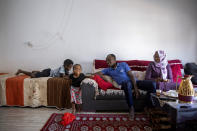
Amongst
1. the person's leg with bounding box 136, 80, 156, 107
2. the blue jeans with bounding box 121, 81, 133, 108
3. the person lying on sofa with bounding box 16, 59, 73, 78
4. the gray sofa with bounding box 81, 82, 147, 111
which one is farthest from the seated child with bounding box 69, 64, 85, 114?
the person's leg with bounding box 136, 80, 156, 107

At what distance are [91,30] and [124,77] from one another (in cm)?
141

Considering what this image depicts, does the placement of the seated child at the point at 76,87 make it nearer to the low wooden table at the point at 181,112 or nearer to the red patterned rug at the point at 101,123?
the red patterned rug at the point at 101,123

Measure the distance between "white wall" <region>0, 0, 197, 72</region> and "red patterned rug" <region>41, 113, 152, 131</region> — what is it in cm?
132

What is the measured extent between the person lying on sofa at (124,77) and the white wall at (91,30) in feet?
2.49

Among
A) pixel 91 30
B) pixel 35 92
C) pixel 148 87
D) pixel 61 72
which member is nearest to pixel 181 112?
pixel 148 87

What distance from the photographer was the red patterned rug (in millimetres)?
1499

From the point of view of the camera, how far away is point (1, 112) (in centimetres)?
195

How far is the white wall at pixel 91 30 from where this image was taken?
2738 millimetres

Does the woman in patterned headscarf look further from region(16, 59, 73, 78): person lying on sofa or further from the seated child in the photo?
region(16, 59, 73, 78): person lying on sofa

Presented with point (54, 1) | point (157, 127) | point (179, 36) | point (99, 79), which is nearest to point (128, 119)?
point (157, 127)

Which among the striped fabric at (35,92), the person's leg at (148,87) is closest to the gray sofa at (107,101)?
the person's leg at (148,87)

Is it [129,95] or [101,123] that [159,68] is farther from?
[101,123]

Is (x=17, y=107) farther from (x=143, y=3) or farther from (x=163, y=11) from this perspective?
(x=163, y=11)

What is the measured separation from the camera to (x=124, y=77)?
2055 mm
